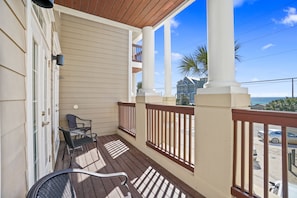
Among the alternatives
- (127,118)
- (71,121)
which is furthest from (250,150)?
(71,121)

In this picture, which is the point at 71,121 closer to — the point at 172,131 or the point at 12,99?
the point at 172,131

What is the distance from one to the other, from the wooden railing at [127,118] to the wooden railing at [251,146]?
2853 mm

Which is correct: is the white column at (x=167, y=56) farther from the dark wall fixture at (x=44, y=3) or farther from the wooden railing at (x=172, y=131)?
the dark wall fixture at (x=44, y=3)

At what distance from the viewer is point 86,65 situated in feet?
16.8

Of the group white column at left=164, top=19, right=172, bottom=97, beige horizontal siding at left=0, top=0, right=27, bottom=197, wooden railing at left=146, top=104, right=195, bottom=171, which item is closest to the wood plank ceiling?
white column at left=164, top=19, right=172, bottom=97

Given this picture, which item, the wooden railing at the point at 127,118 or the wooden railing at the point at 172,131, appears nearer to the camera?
the wooden railing at the point at 172,131

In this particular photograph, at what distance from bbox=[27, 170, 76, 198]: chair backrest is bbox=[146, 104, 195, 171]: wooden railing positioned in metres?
1.70

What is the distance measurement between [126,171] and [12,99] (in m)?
2.31

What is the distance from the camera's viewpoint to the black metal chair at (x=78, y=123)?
4.54m

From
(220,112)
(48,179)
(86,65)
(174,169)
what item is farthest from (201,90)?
(86,65)

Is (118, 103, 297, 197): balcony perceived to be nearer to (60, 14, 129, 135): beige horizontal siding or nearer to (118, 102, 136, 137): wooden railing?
(118, 102, 136, 137): wooden railing

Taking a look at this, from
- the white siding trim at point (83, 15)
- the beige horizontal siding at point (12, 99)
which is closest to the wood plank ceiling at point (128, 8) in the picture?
the white siding trim at point (83, 15)

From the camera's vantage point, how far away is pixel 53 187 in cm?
108

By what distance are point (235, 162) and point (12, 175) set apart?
6.20 ft
